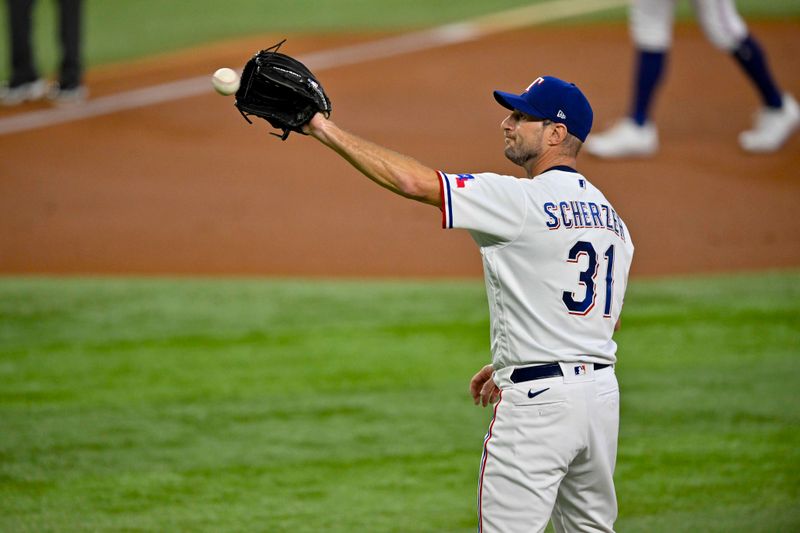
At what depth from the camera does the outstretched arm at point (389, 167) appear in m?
3.25

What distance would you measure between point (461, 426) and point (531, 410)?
246 cm

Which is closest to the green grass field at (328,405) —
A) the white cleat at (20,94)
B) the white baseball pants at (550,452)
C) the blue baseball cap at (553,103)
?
the white baseball pants at (550,452)

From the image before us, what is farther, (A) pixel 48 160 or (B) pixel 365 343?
(A) pixel 48 160

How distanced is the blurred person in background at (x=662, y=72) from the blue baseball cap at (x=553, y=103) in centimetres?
613

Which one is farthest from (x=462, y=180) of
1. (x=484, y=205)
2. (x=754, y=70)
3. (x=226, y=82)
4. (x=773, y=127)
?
(x=773, y=127)

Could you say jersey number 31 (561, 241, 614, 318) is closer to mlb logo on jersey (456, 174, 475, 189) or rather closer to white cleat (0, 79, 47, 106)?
mlb logo on jersey (456, 174, 475, 189)

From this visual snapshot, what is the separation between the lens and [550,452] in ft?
10.8

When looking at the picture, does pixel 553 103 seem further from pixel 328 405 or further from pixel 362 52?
pixel 362 52

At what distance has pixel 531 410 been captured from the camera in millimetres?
3332

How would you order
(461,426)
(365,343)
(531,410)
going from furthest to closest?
(365,343)
(461,426)
(531,410)

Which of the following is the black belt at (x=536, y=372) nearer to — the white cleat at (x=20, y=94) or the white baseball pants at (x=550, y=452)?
the white baseball pants at (x=550, y=452)

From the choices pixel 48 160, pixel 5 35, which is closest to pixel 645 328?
pixel 48 160

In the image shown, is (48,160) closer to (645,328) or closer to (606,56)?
(645,328)

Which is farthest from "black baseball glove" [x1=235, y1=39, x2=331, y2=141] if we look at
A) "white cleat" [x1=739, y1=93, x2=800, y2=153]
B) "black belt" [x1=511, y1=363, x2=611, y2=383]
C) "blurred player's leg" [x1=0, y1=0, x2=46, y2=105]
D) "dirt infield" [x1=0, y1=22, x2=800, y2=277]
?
"blurred player's leg" [x1=0, y1=0, x2=46, y2=105]
